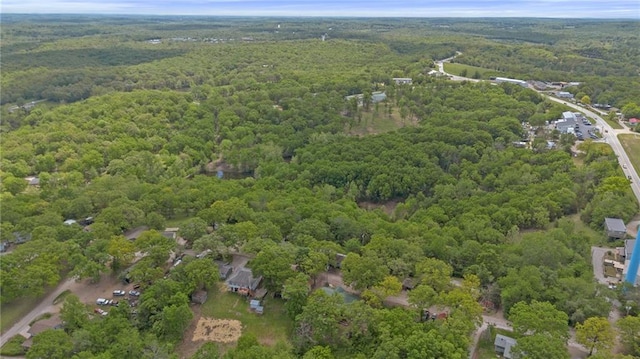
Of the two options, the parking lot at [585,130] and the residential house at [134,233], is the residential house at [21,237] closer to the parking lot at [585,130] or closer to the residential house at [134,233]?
the residential house at [134,233]

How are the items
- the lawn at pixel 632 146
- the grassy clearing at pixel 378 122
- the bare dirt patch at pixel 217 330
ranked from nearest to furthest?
the bare dirt patch at pixel 217 330 < the lawn at pixel 632 146 < the grassy clearing at pixel 378 122

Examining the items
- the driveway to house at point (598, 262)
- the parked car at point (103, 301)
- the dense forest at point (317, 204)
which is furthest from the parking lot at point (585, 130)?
the parked car at point (103, 301)

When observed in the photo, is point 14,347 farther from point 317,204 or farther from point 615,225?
point 615,225

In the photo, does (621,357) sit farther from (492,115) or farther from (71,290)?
(492,115)

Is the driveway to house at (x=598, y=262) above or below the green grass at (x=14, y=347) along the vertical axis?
above

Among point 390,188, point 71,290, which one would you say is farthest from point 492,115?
point 71,290

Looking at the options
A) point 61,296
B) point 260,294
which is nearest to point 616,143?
point 260,294
